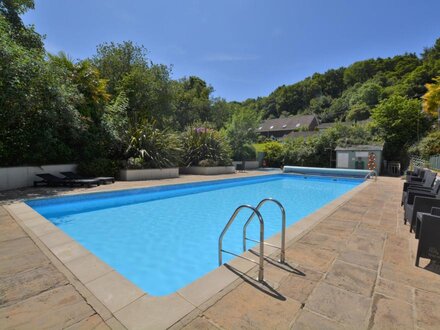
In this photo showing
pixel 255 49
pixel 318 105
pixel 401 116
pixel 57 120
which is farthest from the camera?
pixel 318 105

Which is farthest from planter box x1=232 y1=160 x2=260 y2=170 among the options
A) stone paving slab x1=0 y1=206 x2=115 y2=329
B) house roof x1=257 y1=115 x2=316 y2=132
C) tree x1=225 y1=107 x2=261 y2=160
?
house roof x1=257 y1=115 x2=316 y2=132

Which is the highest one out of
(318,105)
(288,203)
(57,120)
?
(318,105)

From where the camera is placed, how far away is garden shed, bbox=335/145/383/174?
17500 millimetres

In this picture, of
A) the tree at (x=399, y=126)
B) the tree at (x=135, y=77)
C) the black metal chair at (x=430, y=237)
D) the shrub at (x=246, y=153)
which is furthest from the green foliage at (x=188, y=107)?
the black metal chair at (x=430, y=237)

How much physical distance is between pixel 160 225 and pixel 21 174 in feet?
23.0

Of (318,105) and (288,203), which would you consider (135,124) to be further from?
(318,105)

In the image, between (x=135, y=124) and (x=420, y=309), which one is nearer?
(x=420, y=309)

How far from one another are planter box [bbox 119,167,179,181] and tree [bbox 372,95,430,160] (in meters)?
19.2

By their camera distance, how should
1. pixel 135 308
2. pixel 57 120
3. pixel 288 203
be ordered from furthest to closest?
pixel 57 120 → pixel 288 203 → pixel 135 308

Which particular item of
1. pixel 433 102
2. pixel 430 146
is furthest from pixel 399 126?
pixel 433 102

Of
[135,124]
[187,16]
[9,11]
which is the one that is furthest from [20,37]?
[187,16]

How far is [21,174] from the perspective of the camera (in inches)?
352

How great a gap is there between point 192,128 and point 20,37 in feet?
31.6

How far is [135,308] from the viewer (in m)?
2.05
